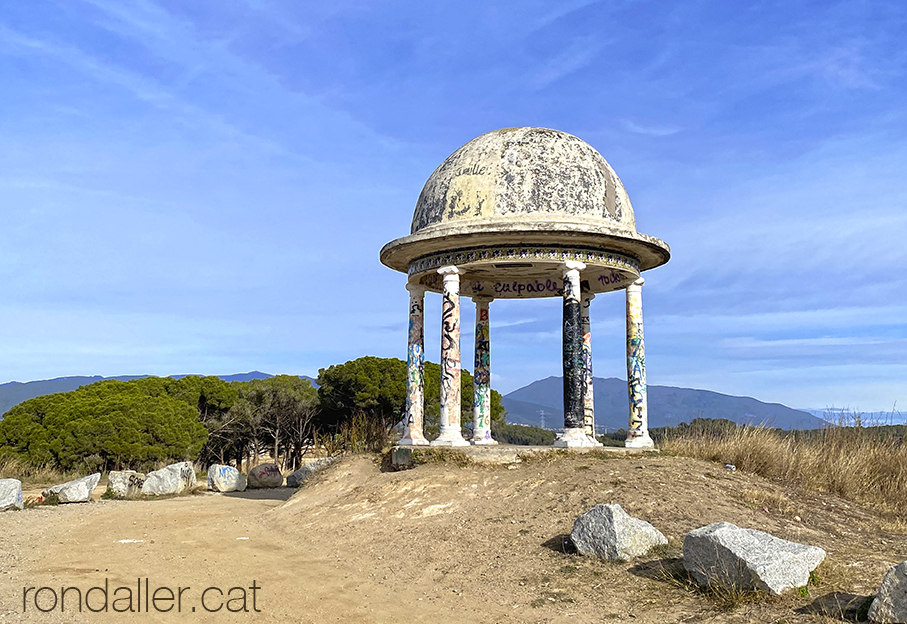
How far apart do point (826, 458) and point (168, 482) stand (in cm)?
1820

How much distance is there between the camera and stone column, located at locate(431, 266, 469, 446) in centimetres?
1712

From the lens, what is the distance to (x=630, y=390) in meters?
17.9

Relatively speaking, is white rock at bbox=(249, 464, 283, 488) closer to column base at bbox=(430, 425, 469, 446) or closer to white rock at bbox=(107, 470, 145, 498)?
white rock at bbox=(107, 470, 145, 498)

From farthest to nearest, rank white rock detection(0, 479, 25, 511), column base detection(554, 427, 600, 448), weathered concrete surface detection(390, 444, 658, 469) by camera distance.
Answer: white rock detection(0, 479, 25, 511), column base detection(554, 427, 600, 448), weathered concrete surface detection(390, 444, 658, 469)

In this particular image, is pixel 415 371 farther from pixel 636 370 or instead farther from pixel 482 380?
pixel 636 370

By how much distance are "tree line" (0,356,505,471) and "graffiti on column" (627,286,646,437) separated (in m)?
7.22

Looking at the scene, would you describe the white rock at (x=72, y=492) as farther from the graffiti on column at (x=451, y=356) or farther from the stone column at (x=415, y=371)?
the graffiti on column at (x=451, y=356)

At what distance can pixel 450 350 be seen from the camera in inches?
676

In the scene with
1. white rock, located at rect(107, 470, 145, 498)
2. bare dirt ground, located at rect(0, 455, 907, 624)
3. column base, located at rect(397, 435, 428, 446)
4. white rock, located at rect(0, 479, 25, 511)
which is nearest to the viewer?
bare dirt ground, located at rect(0, 455, 907, 624)

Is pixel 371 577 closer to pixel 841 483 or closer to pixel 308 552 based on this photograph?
pixel 308 552

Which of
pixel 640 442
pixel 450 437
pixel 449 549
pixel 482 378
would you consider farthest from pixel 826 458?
pixel 482 378

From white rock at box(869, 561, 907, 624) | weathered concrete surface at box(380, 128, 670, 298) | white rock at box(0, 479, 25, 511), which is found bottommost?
white rock at box(0, 479, 25, 511)

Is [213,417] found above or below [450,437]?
below

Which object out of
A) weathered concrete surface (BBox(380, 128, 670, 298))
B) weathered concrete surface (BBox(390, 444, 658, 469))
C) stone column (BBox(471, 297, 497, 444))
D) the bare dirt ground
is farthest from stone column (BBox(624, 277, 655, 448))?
stone column (BBox(471, 297, 497, 444))
